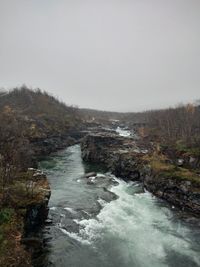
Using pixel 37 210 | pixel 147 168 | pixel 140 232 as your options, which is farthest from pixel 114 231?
pixel 147 168

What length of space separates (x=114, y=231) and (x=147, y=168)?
25417 millimetres

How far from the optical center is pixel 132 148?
3312 inches

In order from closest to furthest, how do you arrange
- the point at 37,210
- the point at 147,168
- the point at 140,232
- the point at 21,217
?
the point at 21,217 < the point at 37,210 < the point at 140,232 < the point at 147,168

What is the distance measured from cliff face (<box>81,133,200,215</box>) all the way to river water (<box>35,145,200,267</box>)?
2724 millimetres

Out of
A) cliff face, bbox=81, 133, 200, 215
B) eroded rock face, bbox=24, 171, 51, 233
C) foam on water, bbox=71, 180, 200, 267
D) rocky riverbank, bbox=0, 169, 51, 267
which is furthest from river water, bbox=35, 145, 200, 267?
cliff face, bbox=81, 133, 200, 215

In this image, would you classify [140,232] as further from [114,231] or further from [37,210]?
[37,210]

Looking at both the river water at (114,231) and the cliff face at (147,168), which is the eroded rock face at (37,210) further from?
the cliff face at (147,168)

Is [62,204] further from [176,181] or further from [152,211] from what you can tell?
[176,181]

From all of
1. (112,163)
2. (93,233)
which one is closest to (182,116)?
(112,163)

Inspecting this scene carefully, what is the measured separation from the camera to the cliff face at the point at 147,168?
5172cm

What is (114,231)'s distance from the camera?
1587 inches

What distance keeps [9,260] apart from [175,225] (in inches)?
957

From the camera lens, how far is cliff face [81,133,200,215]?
170 ft

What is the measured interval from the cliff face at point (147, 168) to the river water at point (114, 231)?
2724 millimetres
